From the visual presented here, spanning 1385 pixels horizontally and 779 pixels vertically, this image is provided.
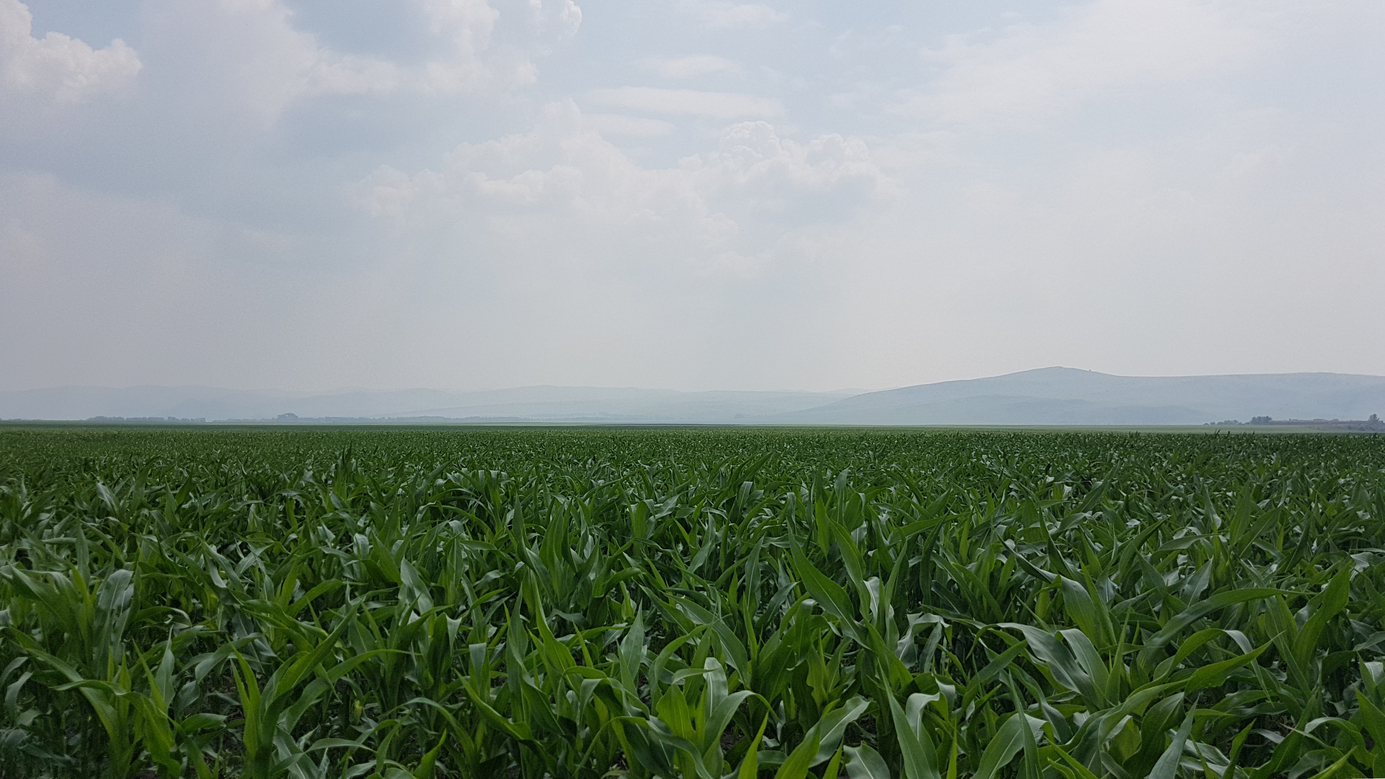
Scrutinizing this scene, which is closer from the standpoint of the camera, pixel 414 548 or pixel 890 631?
pixel 890 631

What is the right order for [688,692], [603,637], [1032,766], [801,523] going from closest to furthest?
[1032,766], [688,692], [603,637], [801,523]

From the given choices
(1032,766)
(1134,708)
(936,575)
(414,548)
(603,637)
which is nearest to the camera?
(1032,766)

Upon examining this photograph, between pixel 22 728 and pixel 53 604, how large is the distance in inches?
15.4

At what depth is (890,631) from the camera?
2211mm

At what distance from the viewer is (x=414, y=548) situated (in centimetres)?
359

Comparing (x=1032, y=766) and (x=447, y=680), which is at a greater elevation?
(x=1032, y=766)

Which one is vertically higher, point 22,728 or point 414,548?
point 414,548

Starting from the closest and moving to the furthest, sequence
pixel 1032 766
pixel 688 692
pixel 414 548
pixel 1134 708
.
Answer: pixel 1032 766 < pixel 1134 708 < pixel 688 692 < pixel 414 548

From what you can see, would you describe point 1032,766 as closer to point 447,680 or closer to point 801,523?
point 447,680

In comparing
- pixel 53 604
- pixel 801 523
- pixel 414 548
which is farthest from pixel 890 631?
pixel 53 604

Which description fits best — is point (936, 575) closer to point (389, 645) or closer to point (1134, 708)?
point (1134, 708)

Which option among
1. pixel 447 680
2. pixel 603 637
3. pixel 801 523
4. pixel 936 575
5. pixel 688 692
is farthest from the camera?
pixel 801 523

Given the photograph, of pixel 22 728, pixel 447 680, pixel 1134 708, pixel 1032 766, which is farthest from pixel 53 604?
pixel 1134 708

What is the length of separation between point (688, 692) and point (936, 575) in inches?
66.6
